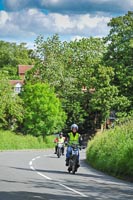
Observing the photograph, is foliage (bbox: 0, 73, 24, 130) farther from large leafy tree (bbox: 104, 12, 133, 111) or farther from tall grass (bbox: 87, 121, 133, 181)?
tall grass (bbox: 87, 121, 133, 181)

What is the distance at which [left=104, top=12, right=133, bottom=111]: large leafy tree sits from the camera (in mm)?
70562

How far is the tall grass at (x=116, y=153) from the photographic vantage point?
22.6 meters

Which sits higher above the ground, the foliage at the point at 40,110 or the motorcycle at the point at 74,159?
the foliage at the point at 40,110

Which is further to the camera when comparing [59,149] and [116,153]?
[59,149]

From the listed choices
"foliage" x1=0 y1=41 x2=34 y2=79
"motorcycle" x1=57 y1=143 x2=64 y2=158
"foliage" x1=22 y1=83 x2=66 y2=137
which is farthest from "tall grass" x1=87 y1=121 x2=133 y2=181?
"foliage" x1=0 y1=41 x2=34 y2=79

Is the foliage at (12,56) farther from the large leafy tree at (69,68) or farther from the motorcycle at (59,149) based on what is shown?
the motorcycle at (59,149)

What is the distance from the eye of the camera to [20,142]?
66.9 meters

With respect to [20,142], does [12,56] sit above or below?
above

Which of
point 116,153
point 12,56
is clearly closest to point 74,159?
point 116,153

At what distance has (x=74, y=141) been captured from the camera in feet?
76.3

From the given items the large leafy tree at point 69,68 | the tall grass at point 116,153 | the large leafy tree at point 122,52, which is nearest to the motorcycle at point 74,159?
the tall grass at point 116,153

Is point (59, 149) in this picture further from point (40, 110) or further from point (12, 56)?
point (12, 56)

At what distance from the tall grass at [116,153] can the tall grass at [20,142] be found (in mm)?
31590

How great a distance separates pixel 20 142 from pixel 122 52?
17.5m
